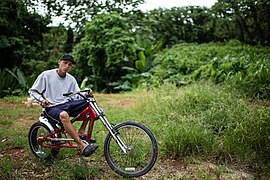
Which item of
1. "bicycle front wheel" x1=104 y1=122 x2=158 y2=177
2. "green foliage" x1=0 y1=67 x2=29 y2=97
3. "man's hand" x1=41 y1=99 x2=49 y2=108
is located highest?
"man's hand" x1=41 y1=99 x2=49 y2=108

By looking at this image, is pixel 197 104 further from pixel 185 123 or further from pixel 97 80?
pixel 97 80

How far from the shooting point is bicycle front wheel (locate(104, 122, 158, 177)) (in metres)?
3.47

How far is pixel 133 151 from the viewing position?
3682 millimetres

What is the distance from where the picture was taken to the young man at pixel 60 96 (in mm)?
3572

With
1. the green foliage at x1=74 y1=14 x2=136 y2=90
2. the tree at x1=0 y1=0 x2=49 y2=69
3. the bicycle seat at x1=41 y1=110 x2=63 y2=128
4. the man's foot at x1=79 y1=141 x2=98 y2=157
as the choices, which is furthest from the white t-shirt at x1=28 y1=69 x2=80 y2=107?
the green foliage at x1=74 y1=14 x2=136 y2=90

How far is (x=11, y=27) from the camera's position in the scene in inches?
411

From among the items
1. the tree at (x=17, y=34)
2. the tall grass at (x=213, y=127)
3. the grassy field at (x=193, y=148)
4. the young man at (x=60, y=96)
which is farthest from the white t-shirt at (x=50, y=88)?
the tree at (x=17, y=34)

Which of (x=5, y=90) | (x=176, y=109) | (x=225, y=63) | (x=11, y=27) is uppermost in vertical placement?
(x=11, y=27)

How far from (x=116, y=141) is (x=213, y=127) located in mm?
1855

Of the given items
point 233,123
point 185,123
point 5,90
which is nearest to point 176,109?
point 185,123

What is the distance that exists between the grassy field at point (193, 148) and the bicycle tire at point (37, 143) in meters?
0.10

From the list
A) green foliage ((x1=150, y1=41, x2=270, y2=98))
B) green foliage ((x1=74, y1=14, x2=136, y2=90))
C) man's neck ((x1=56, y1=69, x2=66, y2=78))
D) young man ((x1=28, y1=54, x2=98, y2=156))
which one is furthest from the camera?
green foliage ((x1=74, y1=14, x2=136, y2=90))

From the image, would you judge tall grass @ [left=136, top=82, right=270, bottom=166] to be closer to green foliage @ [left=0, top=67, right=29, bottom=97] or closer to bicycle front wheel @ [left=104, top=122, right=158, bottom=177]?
bicycle front wheel @ [left=104, top=122, right=158, bottom=177]

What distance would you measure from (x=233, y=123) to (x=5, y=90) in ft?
25.4
